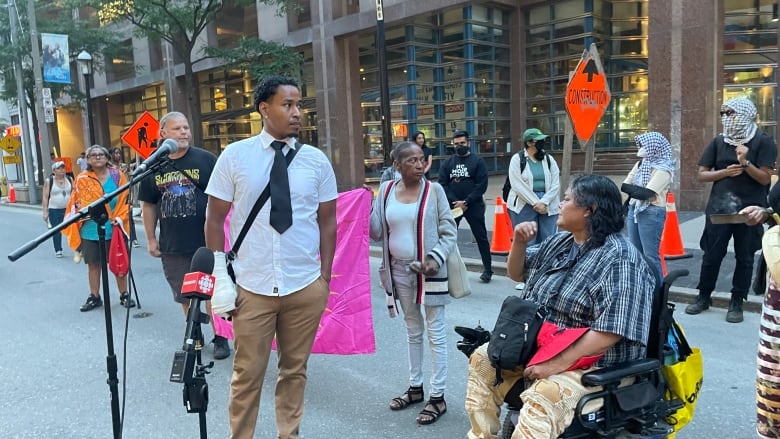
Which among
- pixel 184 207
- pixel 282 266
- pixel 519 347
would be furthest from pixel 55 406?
pixel 519 347

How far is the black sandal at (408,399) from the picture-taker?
4219 millimetres

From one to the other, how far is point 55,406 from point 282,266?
2.66 meters

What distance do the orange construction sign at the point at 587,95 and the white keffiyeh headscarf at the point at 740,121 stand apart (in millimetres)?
1210

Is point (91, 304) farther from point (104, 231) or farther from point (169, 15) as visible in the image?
point (169, 15)

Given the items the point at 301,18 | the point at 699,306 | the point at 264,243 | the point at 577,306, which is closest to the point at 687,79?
the point at 699,306

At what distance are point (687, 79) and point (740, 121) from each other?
297 inches

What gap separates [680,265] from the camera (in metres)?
8.03

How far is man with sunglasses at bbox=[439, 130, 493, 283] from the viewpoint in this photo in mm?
8078

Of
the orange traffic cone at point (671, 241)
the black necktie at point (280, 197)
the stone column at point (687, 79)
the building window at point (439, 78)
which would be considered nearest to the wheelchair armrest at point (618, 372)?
the black necktie at point (280, 197)

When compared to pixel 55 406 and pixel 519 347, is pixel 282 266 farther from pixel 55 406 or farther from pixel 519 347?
pixel 55 406

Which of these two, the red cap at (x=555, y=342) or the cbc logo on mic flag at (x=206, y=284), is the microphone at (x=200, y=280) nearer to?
the cbc logo on mic flag at (x=206, y=284)

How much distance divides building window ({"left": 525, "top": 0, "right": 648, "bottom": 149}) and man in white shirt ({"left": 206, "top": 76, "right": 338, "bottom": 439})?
2118cm

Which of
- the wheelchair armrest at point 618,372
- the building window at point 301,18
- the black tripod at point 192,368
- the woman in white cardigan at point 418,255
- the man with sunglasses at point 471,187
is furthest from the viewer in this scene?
the building window at point 301,18

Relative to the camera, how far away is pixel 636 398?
274 centimetres
